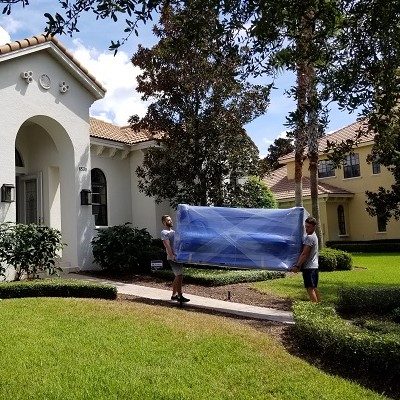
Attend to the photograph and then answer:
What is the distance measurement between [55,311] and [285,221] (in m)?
5.15

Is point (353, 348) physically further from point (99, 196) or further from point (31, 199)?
point (99, 196)

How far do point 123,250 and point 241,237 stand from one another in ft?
16.6

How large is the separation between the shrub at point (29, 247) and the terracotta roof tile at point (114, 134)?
585cm

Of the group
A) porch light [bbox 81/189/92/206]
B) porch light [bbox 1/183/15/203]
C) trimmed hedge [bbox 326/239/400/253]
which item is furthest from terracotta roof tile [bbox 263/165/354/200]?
porch light [bbox 1/183/15/203]

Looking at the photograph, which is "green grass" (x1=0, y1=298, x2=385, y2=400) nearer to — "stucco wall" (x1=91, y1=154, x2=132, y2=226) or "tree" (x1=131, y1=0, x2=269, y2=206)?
"tree" (x1=131, y1=0, x2=269, y2=206)

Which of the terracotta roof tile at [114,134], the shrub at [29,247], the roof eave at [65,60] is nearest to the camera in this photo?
the shrub at [29,247]

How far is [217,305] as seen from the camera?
10500 mm

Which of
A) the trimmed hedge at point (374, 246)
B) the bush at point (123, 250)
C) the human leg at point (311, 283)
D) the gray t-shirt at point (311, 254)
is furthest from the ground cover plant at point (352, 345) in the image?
the trimmed hedge at point (374, 246)

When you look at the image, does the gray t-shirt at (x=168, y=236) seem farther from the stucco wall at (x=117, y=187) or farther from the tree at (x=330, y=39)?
the stucco wall at (x=117, y=187)

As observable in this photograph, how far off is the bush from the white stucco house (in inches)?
23.2

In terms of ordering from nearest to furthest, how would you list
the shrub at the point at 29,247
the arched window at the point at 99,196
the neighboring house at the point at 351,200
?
the shrub at the point at 29,247
the arched window at the point at 99,196
the neighboring house at the point at 351,200

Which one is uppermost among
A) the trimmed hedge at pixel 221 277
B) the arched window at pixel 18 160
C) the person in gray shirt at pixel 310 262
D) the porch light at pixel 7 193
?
the arched window at pixel 18 160

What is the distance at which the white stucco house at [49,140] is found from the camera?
13312 millimetres

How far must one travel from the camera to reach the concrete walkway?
372 inches
